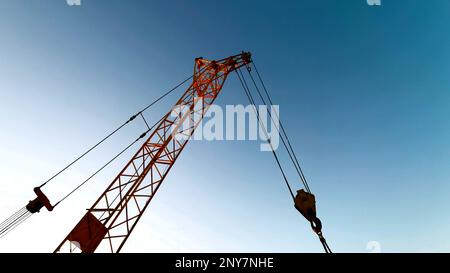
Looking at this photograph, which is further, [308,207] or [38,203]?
[38,203]

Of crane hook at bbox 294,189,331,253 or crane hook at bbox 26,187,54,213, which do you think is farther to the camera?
crane hook at bbox 26,187,54,213

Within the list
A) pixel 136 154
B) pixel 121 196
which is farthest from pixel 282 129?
pixel 121 196

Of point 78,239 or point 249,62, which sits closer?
point 78,239

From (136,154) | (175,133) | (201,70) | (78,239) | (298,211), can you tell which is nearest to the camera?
(298,211)

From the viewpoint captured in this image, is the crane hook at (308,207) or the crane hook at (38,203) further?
the crane hook at (38,203)

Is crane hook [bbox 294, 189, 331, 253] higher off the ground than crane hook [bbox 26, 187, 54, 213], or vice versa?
crane hook [bbox 26, 187, 54, 213]

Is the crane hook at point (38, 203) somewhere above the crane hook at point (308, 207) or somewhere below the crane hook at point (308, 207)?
above
